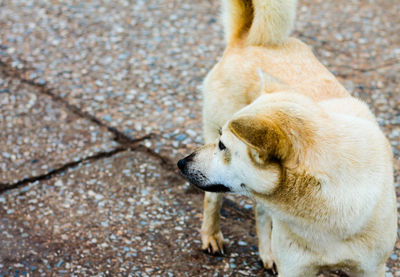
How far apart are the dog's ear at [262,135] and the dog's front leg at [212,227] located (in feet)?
3.85

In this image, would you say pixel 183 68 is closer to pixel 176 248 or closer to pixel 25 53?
pixel 25 53

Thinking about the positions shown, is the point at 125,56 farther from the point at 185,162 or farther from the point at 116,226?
the point at 185,162

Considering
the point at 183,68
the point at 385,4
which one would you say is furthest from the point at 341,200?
the point at 385,4

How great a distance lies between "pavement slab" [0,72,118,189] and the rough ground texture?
1cm

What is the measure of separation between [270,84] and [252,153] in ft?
1.58

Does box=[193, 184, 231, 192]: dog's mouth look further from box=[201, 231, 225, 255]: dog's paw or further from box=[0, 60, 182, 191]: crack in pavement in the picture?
box=[0, 60, 182, 191]: crack in pavement

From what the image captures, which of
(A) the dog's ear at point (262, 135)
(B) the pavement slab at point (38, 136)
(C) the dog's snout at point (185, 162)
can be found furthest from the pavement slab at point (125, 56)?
(A) the dog's ear at point (262, 135)

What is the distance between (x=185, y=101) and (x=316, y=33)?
7.04ft

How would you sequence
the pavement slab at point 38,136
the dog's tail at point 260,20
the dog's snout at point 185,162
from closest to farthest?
the dog's snout at point 185,162 → the dog's tail at point 260,20 → the pavement slab at point 38,136

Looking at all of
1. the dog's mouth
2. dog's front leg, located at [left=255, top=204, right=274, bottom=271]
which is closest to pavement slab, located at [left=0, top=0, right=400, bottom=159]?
dog's front leg, located at [left=255, top=204, right=274, bottom=271]

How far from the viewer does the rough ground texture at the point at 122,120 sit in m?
3.59

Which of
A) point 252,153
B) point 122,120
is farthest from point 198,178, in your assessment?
point 122,120

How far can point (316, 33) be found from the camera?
6.42 meters

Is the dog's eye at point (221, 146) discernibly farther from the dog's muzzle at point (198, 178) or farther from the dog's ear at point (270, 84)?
the dog's ear at point (270, 84)
